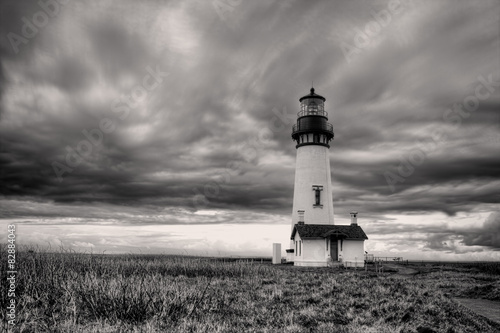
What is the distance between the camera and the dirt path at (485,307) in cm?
1075

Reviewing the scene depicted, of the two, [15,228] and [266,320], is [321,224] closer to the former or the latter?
[266,320]

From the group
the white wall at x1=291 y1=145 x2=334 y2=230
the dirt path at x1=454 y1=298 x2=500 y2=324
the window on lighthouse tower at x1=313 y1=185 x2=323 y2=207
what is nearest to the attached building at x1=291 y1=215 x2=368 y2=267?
the white wall at x1=291 y1=145 x2=334 y2=230

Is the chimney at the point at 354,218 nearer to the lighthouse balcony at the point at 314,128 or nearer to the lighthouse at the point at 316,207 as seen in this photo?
the lighthouse at the point at 316,207

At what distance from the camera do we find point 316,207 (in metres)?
38.9

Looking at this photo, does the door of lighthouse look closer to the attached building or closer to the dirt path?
the attached building

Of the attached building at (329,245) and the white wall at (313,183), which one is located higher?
the white wall at (313,183)

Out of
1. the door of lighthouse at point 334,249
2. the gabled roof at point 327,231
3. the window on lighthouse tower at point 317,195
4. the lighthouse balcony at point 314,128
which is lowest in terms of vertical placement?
the door of lighthouse at point 334,249

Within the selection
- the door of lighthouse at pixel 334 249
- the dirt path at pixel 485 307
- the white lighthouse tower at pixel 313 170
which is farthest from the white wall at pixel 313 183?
the dirt path at pixel 485 307

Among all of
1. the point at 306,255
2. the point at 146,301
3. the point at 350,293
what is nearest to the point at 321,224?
the point at 306,255

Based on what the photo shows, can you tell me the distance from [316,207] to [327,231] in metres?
2.91

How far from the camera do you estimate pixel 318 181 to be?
1526 inches

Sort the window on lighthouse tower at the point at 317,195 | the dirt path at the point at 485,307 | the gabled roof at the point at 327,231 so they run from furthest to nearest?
the window on lighthouse tower at the point at 317,195 → the gabled roof at the point at 327,231 → the dirt path at the point at 485,307

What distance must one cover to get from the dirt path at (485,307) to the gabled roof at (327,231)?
2170 cm

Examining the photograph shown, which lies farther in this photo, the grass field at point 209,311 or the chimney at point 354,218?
the chimney at point 354,218
